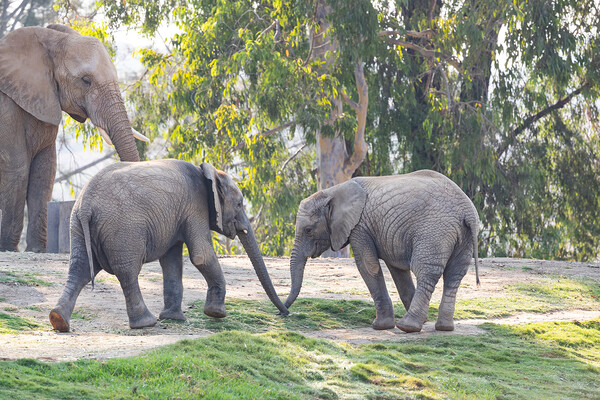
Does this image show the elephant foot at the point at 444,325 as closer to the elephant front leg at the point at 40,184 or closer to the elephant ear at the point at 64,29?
the elephant front leg at the point at 40,184

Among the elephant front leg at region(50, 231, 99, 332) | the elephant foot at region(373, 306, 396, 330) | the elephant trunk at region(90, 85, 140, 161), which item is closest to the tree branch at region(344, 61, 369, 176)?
the elephant trunk at region(90, 85, 140, 161)

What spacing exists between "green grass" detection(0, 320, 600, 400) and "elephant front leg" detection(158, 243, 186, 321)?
4.95 feet

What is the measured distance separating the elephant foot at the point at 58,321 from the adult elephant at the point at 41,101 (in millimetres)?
4374

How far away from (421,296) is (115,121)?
502cm

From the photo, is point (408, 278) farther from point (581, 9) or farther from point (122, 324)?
point (581, 9)

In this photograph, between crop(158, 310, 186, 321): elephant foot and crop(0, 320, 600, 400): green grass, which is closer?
crop(0, 320, 600, 400): green grass

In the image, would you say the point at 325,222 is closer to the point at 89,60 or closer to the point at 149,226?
the point at 149,226

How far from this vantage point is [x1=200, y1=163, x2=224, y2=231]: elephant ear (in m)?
8.98

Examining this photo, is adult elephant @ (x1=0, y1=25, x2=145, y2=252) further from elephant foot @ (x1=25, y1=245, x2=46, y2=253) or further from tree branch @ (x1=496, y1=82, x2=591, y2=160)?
tree branch @ (x1=496, y1=82, x2=591, y2=160)

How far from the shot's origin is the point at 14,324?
8.12 m

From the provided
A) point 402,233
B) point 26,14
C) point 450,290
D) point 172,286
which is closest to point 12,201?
point 172,286

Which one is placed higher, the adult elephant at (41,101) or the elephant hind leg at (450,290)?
the adult elephant at (41,101)

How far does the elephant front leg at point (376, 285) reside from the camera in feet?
32.3

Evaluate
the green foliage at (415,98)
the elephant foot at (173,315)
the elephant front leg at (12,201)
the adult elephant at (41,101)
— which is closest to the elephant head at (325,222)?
the elephant foot at (173,315)
